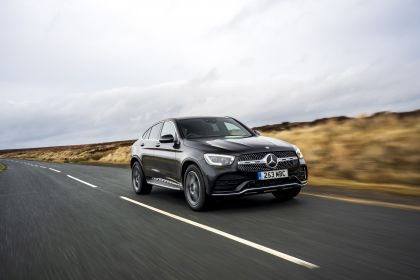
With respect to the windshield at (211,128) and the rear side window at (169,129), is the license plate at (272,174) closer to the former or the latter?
the windshield at (211,128)

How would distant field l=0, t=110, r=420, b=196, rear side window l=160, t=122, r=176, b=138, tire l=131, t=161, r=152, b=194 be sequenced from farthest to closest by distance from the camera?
tire l=131, t=161, r=152, b=194 → distant field l=0, t=110, r=420, b=196 → rear side window l=160, t=122, r=176, b=138

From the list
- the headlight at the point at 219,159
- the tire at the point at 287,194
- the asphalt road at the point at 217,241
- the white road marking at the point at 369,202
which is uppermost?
the headlight at the point at 219,159

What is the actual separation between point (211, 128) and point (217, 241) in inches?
140

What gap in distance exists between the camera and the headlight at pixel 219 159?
6.76 metres

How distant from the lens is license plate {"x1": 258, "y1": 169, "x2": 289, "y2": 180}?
671 centimetres

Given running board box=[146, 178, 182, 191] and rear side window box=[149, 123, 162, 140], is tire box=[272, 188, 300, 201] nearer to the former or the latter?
running board box=[146, 178, 182, 191]

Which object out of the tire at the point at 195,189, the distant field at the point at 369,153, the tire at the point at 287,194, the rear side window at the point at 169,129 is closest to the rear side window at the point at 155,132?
the rear side window at the point at 169,129

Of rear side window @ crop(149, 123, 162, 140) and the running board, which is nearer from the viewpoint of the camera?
the running board

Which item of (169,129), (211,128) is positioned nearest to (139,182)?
(169,129)

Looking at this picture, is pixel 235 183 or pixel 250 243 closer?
pixel 250 243

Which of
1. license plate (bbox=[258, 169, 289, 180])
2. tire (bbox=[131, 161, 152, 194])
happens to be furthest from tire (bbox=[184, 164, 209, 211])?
tire (bbox=[131, 161, 152, 194])

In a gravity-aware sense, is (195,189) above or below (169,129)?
below

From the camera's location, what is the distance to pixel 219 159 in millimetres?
6836

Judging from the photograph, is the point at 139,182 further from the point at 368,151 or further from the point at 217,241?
the point at 368,151
